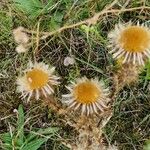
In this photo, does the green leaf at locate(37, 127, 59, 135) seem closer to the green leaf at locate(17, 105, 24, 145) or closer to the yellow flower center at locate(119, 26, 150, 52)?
the green leaf at locate(17, 105, 24, 145)

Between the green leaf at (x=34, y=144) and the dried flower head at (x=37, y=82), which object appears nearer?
the dried flower head at (x=37, y=82)

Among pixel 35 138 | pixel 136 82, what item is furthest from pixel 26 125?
pixel 136 82

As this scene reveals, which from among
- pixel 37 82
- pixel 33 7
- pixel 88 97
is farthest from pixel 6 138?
pixel 33 7

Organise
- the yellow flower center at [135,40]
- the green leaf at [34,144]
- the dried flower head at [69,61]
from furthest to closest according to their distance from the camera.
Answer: the dried flower head at [69,61] → the green leaf at [34,144] → the yellow flower center at [135,40]

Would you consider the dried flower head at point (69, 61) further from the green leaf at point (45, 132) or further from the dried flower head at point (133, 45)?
the dried flower head at point (133, 45)

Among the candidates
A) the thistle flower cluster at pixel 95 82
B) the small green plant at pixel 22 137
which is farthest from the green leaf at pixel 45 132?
the thistle flower cluster at pixel 95 82

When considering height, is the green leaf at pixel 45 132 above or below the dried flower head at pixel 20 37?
below
